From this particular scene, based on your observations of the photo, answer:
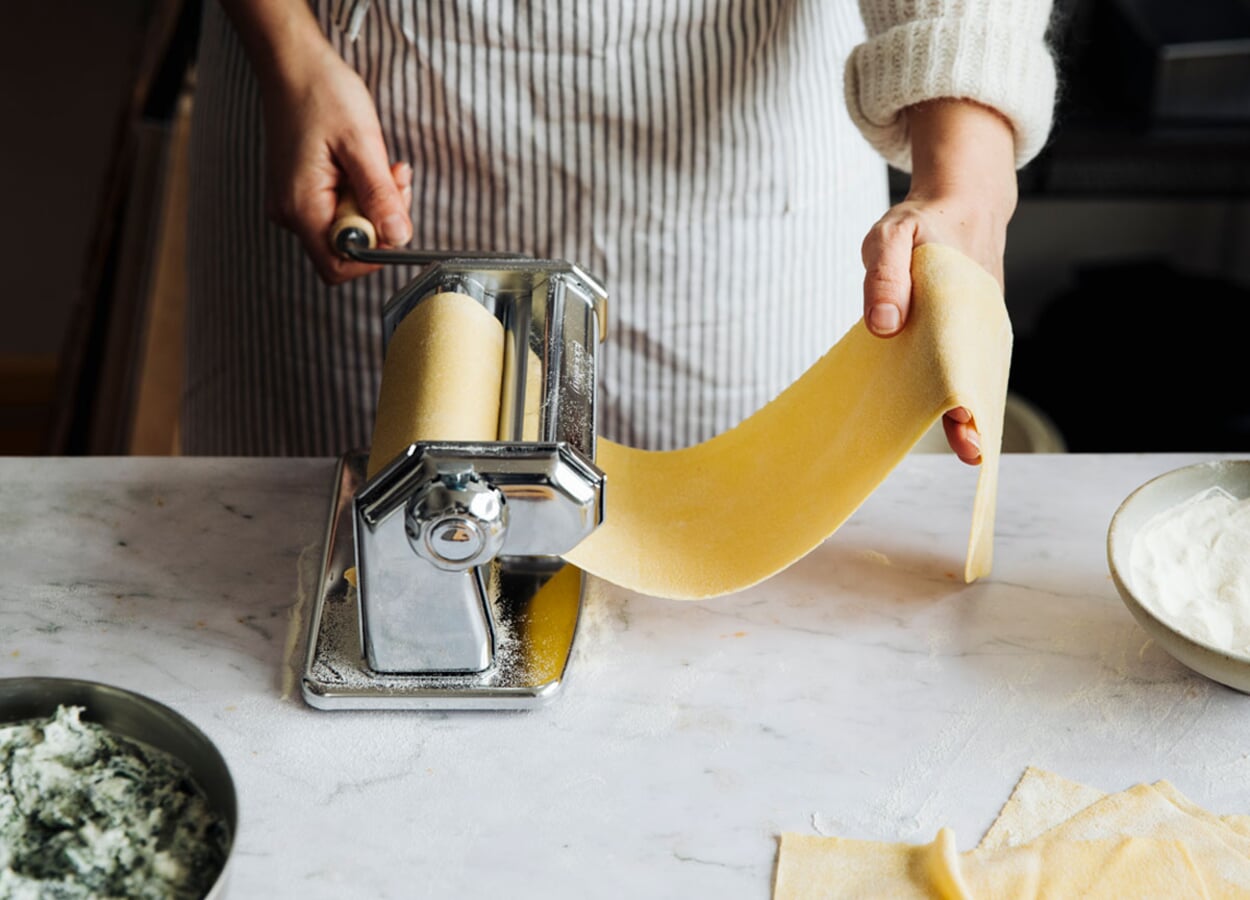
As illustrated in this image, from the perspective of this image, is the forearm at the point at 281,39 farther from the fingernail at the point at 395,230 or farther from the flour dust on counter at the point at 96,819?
the flour dust on counter at the point at 96,819

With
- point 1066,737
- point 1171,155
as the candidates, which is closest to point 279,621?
point 1066,737

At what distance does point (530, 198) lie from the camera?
1.21 meters

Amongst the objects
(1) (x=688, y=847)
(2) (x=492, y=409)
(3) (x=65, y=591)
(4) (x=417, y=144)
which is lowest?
(1) (x=688, y=847)

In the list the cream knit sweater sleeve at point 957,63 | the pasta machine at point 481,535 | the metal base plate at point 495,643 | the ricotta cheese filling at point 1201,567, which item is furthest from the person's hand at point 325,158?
the ricotta cheese filling at point 1201,567

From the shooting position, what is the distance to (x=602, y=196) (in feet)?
3.96

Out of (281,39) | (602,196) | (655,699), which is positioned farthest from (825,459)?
(281,39)

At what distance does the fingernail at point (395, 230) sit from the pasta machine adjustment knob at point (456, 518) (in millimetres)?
385

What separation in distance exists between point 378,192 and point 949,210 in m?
0.44

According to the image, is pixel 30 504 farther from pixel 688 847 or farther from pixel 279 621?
pixel 688 847

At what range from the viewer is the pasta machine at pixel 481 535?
0.70m

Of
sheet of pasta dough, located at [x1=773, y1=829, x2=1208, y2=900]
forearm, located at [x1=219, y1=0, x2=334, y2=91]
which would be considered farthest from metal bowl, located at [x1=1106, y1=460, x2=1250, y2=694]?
forearm, located at [x1=219, y1=0, x2=334, y2=91]

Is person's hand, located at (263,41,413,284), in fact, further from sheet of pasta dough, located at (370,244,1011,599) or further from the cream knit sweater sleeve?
the cream knit sweater sleeve

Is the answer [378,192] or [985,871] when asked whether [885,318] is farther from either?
[378,192]

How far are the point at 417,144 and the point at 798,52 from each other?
35 cm
